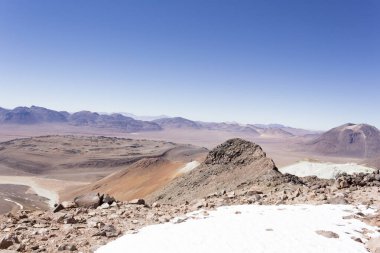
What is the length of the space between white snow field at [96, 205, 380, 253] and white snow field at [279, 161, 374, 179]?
3095 cm

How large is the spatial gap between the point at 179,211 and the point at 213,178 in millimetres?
18246

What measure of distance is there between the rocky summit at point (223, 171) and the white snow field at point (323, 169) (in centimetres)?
1400

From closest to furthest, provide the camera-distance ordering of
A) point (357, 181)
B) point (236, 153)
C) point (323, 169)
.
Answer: point (357, 181)
point (236, 153)
point (323, 169)

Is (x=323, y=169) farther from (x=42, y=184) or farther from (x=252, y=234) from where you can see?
(x=42, y=184)

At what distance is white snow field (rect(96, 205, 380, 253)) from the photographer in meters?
11.1

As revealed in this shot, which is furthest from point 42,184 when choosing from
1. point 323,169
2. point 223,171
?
point 223,171

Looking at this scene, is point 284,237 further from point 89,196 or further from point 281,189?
point 89,196

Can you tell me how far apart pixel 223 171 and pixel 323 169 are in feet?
62.8

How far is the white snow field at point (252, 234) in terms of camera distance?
438 inches

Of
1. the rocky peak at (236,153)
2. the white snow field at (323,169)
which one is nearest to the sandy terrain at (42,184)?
the white snow field at (323,169)

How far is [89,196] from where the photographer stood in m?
18.5

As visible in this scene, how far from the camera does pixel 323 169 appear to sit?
157 ft

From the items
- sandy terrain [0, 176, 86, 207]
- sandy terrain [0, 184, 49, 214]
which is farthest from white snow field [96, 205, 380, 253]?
sandy terrain [0, 176, 86, 207]

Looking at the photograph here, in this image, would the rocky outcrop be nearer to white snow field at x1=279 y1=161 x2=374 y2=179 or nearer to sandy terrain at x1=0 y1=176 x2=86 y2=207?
white snow field at x1=279 y1=161 x2=374 y2=179
